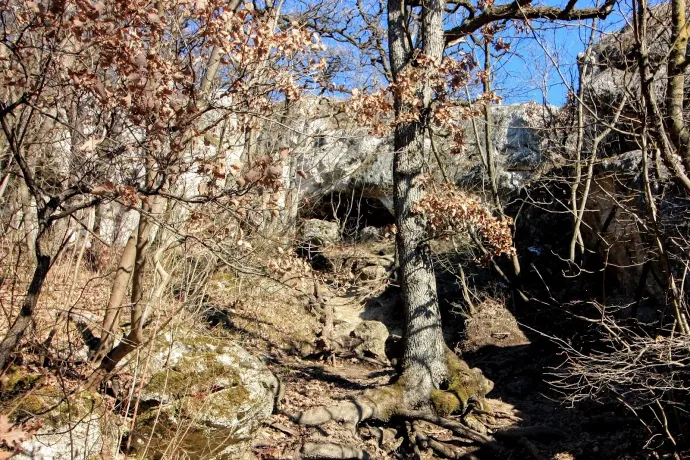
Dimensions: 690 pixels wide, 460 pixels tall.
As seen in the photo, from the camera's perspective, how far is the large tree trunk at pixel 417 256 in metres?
8.44

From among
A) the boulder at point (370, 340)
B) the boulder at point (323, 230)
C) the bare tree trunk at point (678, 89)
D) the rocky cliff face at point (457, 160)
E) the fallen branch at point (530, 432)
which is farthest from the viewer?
the boulder at point (323, 230)

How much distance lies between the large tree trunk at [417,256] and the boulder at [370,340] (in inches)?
138

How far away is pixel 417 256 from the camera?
28.0ft

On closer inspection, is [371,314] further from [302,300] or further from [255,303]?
[255,303]

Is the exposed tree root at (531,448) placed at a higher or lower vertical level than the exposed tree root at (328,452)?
lower

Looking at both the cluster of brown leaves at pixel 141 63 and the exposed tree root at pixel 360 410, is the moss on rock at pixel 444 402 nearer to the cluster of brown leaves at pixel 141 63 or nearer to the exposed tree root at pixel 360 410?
the exposed tree root at pixel 360 410

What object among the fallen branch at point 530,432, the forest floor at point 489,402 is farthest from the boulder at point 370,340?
the fallen branch at point 530,432

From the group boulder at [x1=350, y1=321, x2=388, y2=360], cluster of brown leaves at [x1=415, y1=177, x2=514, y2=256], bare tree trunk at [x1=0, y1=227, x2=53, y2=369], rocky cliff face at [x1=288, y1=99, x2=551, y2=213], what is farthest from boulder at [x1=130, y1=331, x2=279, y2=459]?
rocky cliff face at [x1=288, y1=99, x2=551, y2=213]

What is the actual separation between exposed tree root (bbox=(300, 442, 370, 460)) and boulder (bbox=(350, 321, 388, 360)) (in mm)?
5036

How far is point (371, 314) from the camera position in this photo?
1570cm

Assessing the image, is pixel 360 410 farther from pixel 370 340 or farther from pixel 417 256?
pixel 370 340

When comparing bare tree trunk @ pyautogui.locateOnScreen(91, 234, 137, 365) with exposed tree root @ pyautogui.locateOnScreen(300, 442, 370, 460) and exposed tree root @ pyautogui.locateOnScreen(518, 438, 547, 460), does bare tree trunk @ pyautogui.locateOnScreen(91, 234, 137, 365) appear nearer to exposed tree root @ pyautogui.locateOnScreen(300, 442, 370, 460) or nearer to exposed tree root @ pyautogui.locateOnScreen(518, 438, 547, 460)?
exposed tree root @ pyautogui.locateOnScreen(300, 442, 370, 460)

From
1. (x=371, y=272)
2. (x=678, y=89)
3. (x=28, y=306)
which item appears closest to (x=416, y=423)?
(x=678, y=89)

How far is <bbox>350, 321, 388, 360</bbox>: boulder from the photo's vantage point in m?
12.0
